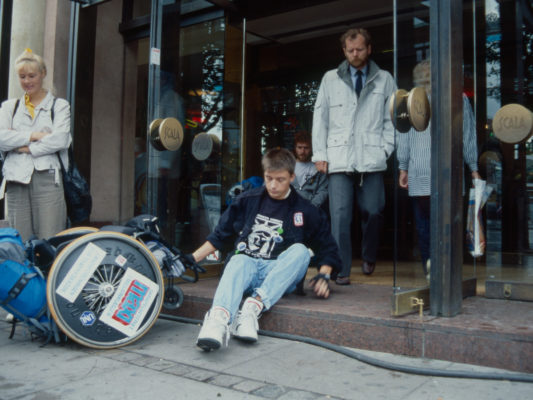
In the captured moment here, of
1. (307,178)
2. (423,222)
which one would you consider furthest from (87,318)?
(307,178)

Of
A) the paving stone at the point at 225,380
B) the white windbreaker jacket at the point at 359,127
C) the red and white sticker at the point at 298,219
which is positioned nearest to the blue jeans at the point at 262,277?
the red and white sticker at the point at 298,219

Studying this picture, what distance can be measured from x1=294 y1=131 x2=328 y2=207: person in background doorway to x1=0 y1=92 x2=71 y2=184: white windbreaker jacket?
2076 mm

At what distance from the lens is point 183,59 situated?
15.5 feet

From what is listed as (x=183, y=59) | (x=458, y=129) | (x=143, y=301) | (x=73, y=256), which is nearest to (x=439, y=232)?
(x=458, y=129)

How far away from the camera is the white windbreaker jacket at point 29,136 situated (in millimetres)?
3879

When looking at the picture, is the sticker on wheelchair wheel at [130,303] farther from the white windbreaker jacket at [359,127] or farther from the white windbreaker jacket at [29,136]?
the white windbreaker jacket at [359,127]

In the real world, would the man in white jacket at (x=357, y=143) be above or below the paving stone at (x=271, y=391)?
above

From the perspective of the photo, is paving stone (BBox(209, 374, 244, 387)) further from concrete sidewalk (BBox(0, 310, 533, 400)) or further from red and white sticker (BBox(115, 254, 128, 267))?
red and white sticker (BBox(115, 254, 128, 267))

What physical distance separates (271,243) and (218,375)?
1.15m

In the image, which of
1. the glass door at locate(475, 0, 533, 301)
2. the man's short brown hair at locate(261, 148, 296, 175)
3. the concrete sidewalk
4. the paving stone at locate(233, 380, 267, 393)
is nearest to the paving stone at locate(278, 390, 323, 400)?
the concrete sidewalk

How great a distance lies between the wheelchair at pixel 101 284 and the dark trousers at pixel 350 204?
4.71ft

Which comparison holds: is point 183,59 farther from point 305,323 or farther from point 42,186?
point 305,323

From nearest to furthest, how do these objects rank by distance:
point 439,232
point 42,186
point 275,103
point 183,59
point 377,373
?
point 377,373 < point 439,232 < point 42,186 < point 183,59 < point 275,103

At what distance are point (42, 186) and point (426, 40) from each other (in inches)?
112
